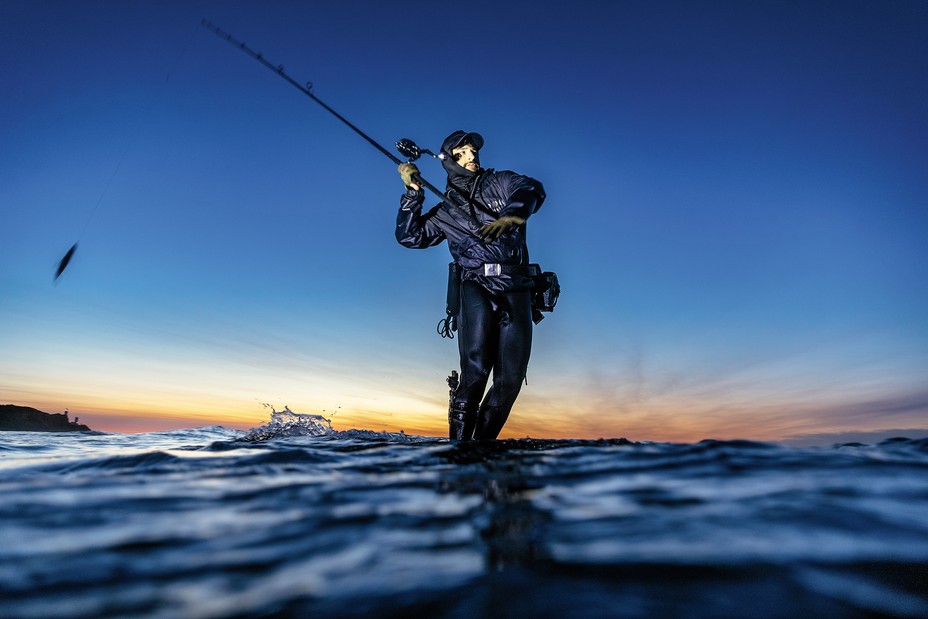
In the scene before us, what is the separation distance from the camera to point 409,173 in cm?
511

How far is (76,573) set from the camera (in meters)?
1.31

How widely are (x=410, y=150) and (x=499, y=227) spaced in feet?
6.08

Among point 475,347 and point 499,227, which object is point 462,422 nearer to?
point 475,347

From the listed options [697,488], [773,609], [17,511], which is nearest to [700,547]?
[773,609]

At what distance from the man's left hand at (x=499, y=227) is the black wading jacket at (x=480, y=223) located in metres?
0.06

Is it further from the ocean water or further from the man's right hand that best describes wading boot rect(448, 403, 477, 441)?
the man's right hand

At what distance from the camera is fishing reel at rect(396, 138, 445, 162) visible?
541 cm

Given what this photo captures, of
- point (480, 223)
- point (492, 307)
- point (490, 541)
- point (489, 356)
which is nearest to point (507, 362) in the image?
point (489, 356)

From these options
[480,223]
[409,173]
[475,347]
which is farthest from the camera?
[409,173]

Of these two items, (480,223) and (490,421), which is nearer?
(490,421)

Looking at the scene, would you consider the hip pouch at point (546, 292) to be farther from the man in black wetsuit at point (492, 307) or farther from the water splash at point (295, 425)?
the water splash at point (295, 425)

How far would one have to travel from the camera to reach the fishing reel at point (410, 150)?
5410 mm

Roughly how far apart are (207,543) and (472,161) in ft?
14.2

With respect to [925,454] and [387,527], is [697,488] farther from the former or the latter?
[925,454]
